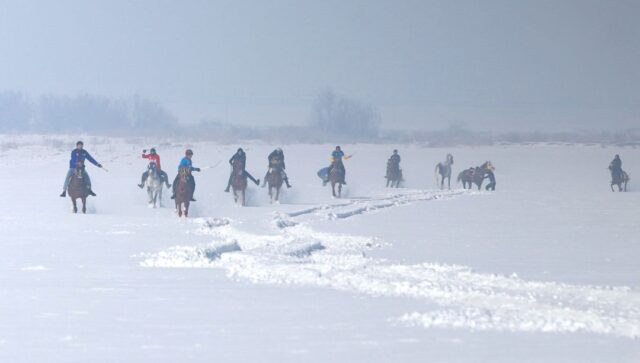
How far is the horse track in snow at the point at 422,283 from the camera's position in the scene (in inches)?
439

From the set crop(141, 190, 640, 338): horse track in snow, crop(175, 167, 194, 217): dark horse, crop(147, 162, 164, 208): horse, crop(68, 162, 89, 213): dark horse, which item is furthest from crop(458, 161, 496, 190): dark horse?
crop(141, 190, 640, 338): horse track in snow

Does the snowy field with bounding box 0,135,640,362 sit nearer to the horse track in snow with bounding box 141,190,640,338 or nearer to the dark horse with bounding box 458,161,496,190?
the horse track in snow with bounding box 141,190,640,338

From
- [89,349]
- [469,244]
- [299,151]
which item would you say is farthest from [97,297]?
[299,151]

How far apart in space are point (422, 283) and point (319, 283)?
123cm

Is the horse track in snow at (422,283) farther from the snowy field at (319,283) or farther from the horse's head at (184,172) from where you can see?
the horse's head at (184,172)

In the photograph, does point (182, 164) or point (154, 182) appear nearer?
point (182, 164)

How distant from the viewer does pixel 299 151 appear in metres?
92.1

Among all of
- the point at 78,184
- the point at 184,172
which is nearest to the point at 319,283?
the point at 184,172

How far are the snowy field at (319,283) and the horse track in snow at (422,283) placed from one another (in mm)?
38

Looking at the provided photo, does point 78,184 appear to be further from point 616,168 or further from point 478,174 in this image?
point 616,168

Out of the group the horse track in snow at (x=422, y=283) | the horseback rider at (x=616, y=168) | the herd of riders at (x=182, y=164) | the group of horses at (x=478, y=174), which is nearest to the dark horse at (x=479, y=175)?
the group of horses at (x=478, y=174)

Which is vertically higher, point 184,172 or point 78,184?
point 184,172

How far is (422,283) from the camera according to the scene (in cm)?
1397

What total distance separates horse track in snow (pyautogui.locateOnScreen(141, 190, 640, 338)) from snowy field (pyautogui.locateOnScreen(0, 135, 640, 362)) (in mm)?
38
